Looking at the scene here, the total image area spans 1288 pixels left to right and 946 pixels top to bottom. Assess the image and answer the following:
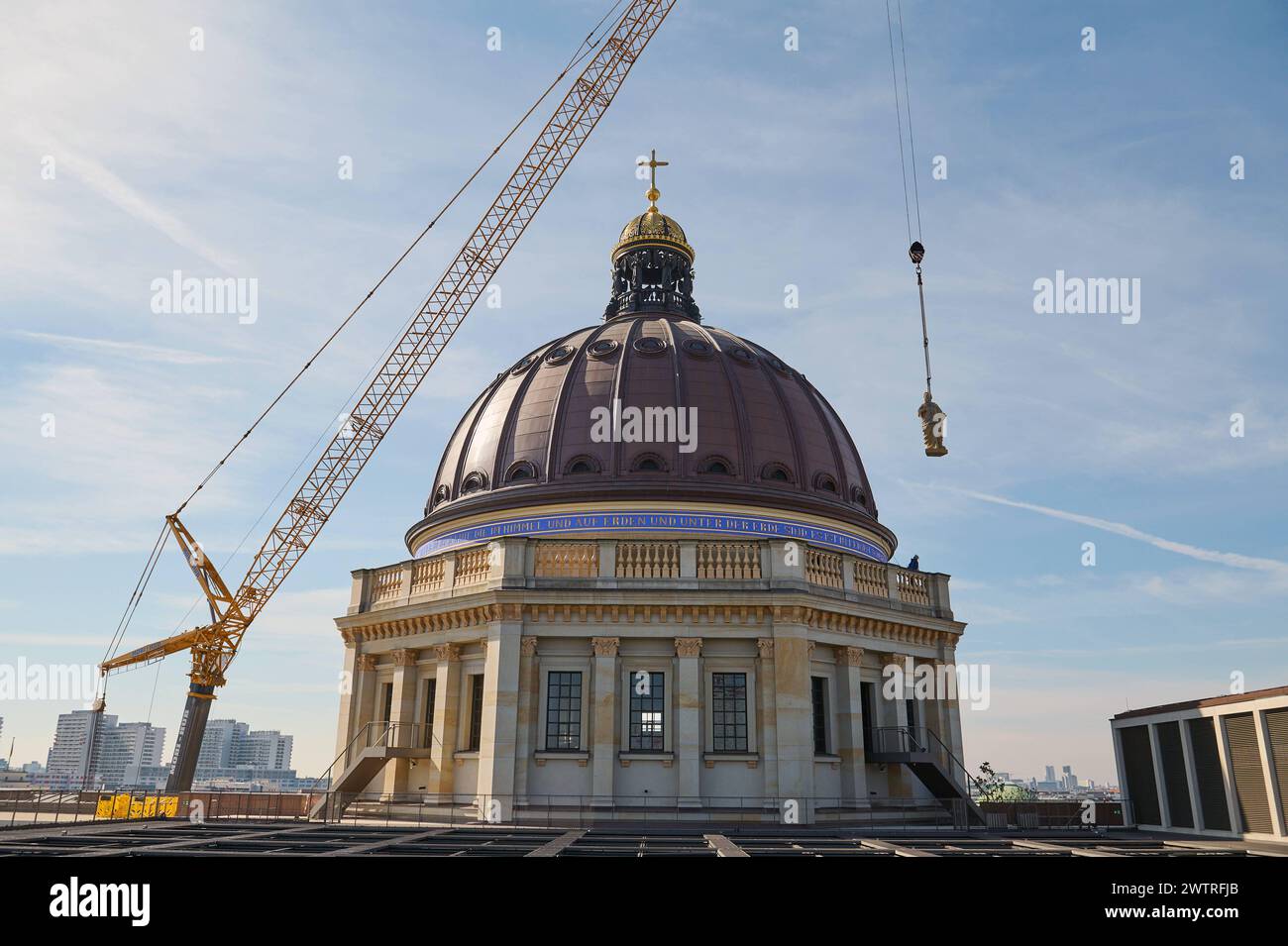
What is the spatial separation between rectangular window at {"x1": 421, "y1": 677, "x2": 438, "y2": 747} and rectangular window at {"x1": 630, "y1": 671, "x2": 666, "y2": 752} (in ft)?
24.7

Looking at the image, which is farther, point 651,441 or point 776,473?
point 776,473

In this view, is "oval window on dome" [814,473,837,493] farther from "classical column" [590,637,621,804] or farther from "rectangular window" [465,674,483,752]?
"rectangular window" [465,674,483,752]

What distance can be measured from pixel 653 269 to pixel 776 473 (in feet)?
63.8

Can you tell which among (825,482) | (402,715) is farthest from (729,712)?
(825,482)

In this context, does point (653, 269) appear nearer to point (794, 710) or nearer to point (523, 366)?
point (523, 366)

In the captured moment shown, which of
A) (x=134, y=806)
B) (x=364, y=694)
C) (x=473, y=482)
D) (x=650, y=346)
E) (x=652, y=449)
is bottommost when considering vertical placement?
(x=134, y=806)

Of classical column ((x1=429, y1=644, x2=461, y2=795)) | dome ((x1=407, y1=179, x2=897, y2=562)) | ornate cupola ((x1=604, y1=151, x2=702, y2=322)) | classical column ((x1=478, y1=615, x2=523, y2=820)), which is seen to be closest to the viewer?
classical column ((x1=478, y1=615, x2=523, y2=820))

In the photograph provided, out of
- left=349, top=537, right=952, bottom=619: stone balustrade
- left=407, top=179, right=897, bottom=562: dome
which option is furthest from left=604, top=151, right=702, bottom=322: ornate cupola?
left=349, top=537, right=952, bottom=619: stone balustrade

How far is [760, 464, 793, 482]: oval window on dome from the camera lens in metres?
41.0

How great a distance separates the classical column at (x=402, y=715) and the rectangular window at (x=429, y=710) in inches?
16.8

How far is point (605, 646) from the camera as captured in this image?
104ft

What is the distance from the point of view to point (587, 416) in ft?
136
